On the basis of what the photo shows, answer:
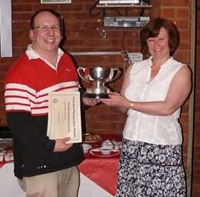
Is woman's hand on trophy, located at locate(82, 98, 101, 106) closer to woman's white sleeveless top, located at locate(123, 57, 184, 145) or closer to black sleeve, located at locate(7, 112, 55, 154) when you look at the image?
woman's white sleeveless top, located at locate(123, 57, 184, 145)

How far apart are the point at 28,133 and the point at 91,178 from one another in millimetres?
817

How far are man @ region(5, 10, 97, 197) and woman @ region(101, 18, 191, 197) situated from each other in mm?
310

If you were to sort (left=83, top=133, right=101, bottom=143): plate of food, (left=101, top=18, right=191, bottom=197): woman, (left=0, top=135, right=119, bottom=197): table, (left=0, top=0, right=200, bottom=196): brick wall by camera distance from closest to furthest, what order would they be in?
(left=101, top=18, right=191, bottom=197): woman, (left=0, top=135, right=119, bottom=197): table, (left=83, top=133, right=101, bottom=143): plate of food, (left=0, top=0, right=200, bottom=196): brick wall

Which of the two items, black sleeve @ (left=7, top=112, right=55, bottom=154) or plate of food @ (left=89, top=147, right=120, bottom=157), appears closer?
black sleeve @ (left=7, top=112, right=55, bottom=154)

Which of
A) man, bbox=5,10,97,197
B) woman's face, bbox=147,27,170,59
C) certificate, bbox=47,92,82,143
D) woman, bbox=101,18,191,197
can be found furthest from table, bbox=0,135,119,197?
woman's face, bbox=147,27,170,59

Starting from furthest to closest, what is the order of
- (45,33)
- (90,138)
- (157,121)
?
1. (90,138)
2. (157,121)
3. (45,33)

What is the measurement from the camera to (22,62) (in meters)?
1.93

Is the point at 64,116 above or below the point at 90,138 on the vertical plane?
above

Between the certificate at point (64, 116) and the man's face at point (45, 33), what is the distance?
23 centimetres

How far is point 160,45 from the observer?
215 cm

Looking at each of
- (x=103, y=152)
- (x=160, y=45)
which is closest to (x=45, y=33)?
(x=160, y=45)

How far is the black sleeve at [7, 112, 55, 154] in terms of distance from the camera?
1.85 m

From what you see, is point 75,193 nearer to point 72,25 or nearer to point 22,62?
point 22,62

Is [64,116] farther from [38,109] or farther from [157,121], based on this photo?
[157,121]
